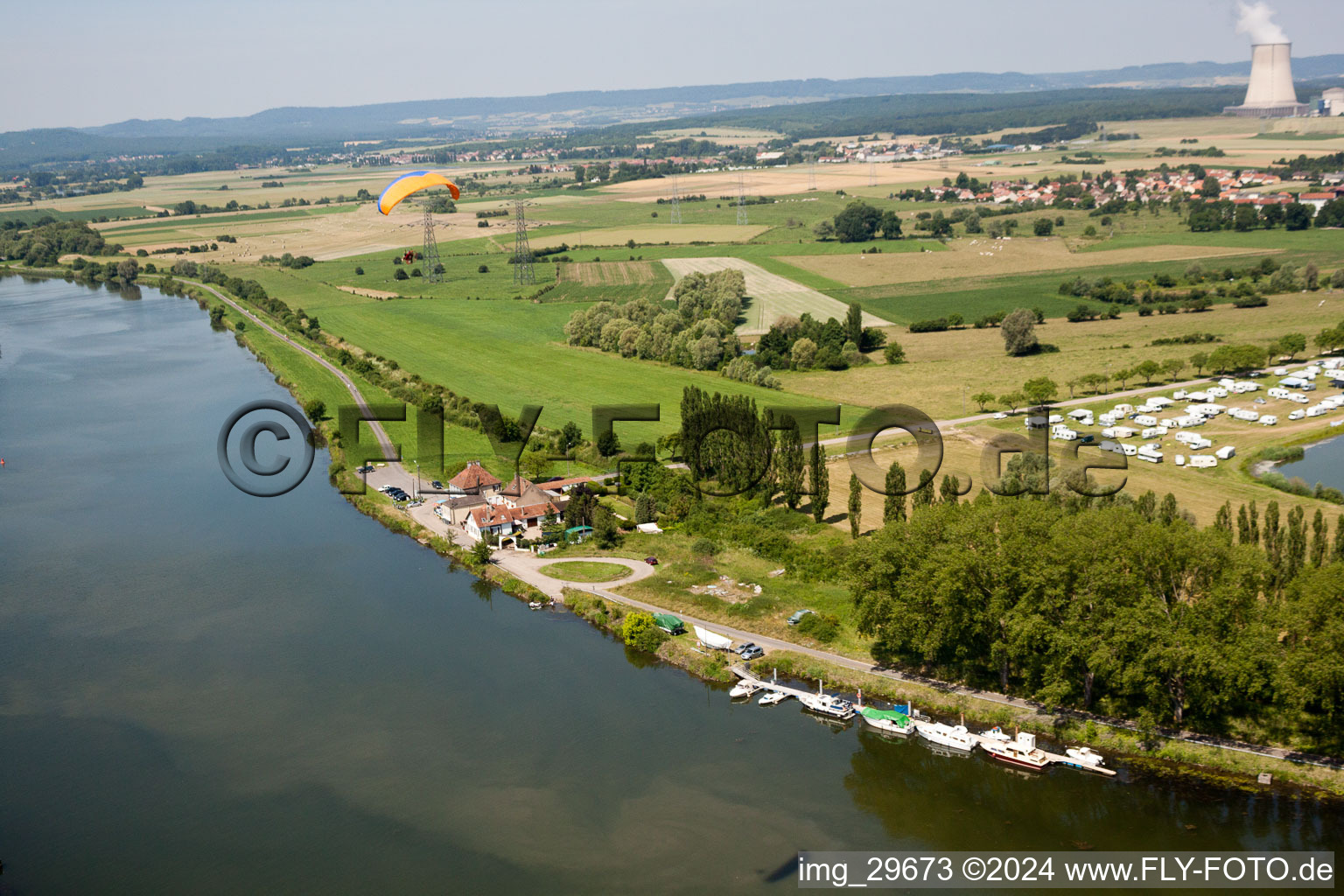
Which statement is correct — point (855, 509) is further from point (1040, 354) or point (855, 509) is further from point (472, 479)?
point (1040, 354)

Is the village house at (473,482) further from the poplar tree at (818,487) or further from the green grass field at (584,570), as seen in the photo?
the poplar tree at (818,487)

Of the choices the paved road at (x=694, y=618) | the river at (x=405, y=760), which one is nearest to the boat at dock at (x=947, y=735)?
the river at (x=405, y=760)

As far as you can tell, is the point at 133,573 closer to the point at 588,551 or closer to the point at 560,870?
the point at 588,551

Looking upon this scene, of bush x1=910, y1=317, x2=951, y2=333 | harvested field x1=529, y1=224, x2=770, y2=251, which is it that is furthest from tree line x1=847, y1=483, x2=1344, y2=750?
harvested field x1=529, y1=224, x2=770, y2=251

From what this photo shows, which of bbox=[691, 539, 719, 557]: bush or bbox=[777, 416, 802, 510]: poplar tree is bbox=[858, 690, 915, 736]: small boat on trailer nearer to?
bbox=[691, 539, 719, 557]: bush

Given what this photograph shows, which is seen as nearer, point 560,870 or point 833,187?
point 560,870

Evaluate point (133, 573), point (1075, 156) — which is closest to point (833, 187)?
point (1075, 156)
